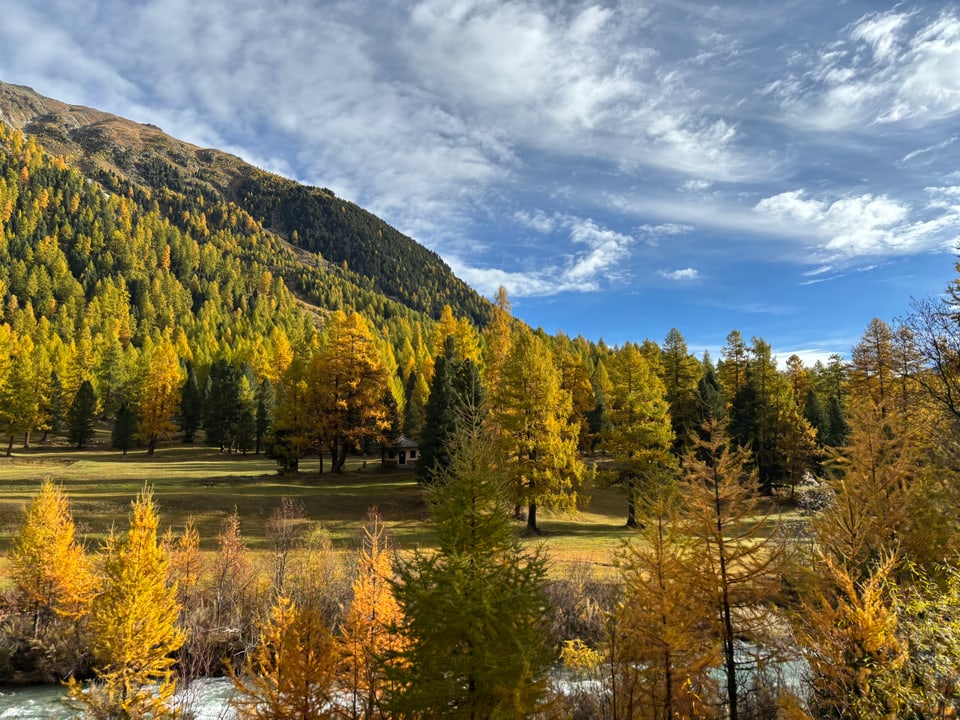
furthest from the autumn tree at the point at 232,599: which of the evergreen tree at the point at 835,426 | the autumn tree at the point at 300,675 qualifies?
the evergreen tree at the point at 835,426

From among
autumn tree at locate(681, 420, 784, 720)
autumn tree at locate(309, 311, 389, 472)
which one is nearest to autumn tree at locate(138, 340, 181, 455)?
autumn tree at locate(309, 311, 389, 472)

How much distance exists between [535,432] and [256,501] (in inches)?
682

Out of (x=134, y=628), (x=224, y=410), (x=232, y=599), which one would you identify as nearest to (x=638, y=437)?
(x=232, y=599)

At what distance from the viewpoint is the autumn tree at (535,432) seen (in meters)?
28.2

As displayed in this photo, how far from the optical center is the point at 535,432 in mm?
29375

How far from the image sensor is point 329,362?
39.2 meters

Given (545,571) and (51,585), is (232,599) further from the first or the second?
(545,571)

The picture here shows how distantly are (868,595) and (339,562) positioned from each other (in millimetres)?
17468

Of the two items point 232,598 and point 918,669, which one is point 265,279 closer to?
point 232,598

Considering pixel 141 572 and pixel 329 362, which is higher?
pixel 329 362

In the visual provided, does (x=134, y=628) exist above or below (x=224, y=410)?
below

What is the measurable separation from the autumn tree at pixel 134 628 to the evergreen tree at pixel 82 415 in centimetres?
5727

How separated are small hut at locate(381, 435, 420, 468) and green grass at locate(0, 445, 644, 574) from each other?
1.89 metres

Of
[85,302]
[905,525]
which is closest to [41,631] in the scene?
[905,525]
